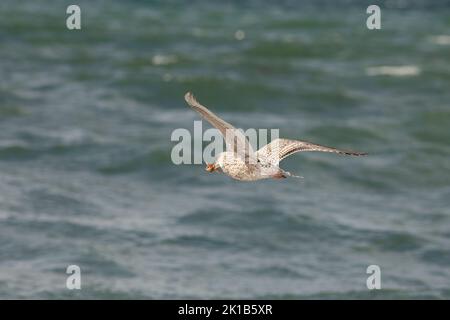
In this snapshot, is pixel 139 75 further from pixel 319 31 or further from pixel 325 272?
pixel 325 272

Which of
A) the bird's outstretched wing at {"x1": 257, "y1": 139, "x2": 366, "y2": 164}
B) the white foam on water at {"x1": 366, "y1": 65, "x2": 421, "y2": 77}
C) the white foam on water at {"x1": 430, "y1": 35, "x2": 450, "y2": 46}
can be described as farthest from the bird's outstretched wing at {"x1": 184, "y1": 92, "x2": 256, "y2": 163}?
the white foam on water at {"x1": 430, "y1": 35, "x2": 450, "y2": 46}

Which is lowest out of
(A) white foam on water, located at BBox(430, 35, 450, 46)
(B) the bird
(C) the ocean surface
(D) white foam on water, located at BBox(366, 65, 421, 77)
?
(B) the bird

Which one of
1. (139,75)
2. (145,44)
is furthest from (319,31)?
(139,75)

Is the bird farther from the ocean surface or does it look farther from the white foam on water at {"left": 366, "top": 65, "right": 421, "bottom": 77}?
the white foam on water at {"left": 366, "top": 65, "right": 421, "bottom": 77}

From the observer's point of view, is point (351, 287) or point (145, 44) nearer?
point (351, 287)

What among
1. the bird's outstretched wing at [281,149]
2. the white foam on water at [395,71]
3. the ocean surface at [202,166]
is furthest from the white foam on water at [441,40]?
the bird's outstretched wing at [281,149]

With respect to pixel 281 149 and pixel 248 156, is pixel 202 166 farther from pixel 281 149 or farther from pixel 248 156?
pixel 248 156

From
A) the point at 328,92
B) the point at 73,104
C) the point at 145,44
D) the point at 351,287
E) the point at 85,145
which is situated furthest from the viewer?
the point at 145,44

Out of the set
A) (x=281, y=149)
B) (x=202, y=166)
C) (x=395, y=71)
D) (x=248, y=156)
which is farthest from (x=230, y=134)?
(x=395, y=71)

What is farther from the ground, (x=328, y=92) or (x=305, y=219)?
(x=328, y=92)
